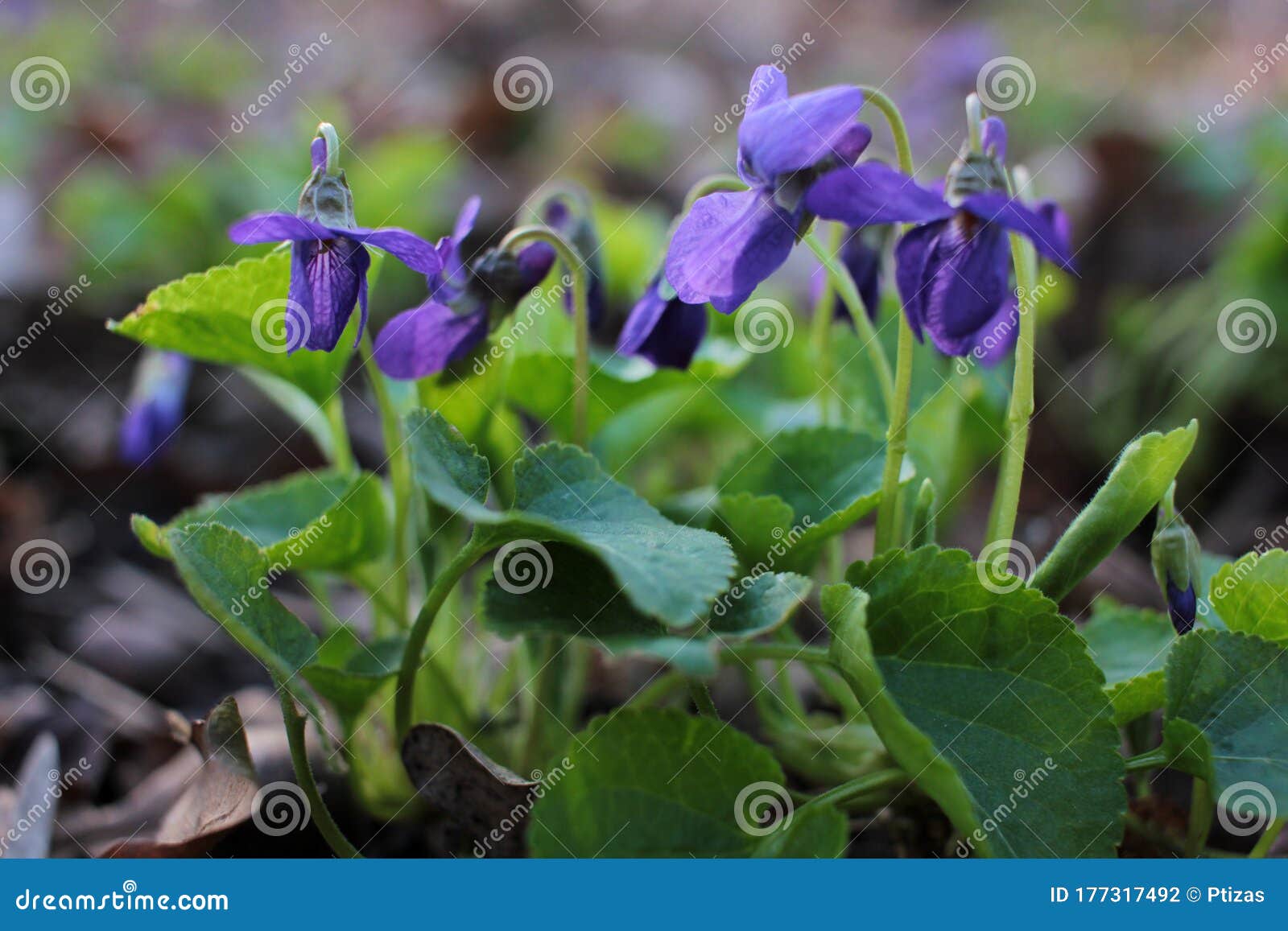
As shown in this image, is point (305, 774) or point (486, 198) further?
point (486, 198)

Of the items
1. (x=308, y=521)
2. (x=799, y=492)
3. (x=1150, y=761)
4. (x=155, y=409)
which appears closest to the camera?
(x=1150, y=761)

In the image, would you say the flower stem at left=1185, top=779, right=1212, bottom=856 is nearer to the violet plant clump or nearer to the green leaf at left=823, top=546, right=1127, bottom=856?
the violet plant clump

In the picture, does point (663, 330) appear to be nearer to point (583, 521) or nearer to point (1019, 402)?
Answer: point (583, 521)

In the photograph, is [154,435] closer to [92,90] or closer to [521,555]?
[521,555]

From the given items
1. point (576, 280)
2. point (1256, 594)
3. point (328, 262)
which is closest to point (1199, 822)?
point (1256, 594)

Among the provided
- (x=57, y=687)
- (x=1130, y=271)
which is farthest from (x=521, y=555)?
(x=1130, y=271)

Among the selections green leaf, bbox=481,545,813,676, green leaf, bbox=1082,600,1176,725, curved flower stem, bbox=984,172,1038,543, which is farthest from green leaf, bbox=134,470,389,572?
green leaf, bbox=1082,600,1176,725
